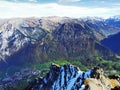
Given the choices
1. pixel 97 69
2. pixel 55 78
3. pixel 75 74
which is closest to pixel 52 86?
pixel 55 78

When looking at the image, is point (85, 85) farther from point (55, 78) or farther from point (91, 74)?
point (55, 78)

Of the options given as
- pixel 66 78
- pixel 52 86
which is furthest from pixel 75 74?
pixel 52 86

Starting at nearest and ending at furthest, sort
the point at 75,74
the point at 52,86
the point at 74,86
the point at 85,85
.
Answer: the point at 85,85, the point at 74,86, the point at 75,74, the point at 52,86

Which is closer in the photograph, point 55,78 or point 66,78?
point 66,78

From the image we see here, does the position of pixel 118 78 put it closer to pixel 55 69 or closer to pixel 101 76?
pixel 101 76

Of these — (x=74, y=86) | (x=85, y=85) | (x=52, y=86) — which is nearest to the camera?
(x=85, y=85)

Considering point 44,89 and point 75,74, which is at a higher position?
point 75,74
